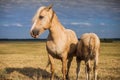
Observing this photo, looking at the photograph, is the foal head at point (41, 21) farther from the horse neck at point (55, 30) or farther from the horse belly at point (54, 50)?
the horse belly at point (54, 50)

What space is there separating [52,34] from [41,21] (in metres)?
0.63

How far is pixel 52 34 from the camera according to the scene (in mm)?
7672

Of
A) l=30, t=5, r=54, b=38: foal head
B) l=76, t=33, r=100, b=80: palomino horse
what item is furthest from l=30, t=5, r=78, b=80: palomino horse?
l=76, t=33, r=100, b=80: palomino horse

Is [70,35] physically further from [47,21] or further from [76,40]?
[47,21]

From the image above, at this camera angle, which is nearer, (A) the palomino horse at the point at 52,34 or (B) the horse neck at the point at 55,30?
(A) the palomino horse at the point at 52,34

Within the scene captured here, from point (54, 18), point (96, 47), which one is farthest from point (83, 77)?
point (54, 18)

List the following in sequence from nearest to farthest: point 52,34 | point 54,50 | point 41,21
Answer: point 41,21
point 54,50
point 52,34

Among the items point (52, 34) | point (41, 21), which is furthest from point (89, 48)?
point (41, 21)

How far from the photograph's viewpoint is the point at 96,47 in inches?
305

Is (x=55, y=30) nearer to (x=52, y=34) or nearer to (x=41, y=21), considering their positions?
(x=52, y=34)

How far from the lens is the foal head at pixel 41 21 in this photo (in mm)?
7037

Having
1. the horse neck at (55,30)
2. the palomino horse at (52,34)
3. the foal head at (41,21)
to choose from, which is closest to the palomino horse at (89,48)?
the palomino horse at (52,34)

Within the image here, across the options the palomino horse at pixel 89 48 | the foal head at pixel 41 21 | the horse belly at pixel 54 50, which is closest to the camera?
the foal head at pixel 41 21

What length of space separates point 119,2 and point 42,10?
5896 mm
